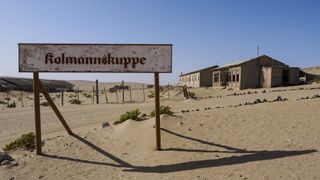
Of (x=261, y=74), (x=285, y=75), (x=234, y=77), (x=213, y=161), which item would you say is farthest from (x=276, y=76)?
(x=213, y=161)

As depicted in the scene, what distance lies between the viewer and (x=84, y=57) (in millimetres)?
10109

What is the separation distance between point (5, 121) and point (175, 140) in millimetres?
14961

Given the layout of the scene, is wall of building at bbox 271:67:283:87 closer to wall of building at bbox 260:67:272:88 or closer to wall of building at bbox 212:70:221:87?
wall of building at bbox 260:67:272:88

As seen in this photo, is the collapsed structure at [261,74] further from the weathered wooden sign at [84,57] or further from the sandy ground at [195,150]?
the weathered wooden sign at [84,57]

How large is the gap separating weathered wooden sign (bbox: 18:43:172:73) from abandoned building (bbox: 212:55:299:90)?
34.1 meters

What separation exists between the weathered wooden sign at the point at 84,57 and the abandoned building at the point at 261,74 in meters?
34.1

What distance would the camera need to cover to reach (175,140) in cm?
1052

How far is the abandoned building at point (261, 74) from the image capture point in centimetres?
4269

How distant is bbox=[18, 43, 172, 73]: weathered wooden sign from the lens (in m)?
10.1

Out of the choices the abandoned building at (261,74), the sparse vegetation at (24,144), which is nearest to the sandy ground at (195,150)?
the sparse vegetation at (24,144)

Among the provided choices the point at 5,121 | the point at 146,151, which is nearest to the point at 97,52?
the point at 146,151

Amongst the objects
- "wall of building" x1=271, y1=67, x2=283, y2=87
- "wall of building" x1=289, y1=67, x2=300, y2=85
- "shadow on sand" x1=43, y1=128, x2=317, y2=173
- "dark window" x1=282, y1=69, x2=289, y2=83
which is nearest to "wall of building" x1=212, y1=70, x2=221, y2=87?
"dark window" x1=282, y1=69, x2=289, y2=83

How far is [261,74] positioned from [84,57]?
1453 inches

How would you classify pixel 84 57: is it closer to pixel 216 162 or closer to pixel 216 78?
pixel 216 162
